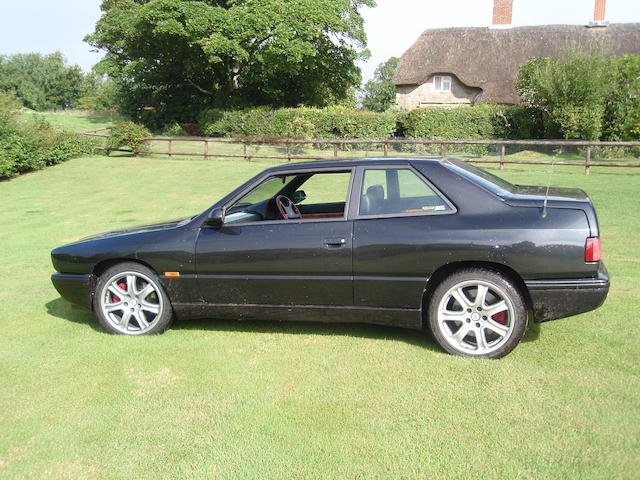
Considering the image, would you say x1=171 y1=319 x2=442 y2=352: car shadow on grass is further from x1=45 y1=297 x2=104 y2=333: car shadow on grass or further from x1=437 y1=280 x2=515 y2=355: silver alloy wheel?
x1=45 y1=297 x2=104 y2=333: car shadow on grass

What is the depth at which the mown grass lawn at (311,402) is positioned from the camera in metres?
3.13

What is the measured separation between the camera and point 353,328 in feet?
17.2

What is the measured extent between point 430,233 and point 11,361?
11.6 feet

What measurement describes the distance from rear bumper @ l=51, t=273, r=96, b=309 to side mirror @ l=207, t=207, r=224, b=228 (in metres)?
1.33

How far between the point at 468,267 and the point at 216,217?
2.10 m

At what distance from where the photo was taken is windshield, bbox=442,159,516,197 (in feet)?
15.1

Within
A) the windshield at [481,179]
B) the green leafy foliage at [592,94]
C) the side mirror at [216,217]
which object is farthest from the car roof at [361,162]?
the green leafy foliage at [592,94]

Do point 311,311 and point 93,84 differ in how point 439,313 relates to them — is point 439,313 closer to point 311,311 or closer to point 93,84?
point 311,311

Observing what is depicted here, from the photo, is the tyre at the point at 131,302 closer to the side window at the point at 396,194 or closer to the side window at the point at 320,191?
the side window at the point at 320,191

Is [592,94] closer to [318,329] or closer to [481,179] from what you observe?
[481,179]

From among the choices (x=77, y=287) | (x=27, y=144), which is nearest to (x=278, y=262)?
(x=77, y=287)

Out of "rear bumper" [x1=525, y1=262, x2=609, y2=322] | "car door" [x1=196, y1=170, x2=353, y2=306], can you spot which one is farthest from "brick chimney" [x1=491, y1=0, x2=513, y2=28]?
"rear bumper" [x1=525, y1=262, x2=609, y2=322]

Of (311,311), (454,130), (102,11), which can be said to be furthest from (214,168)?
(102,11)

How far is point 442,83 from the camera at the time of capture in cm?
4297
